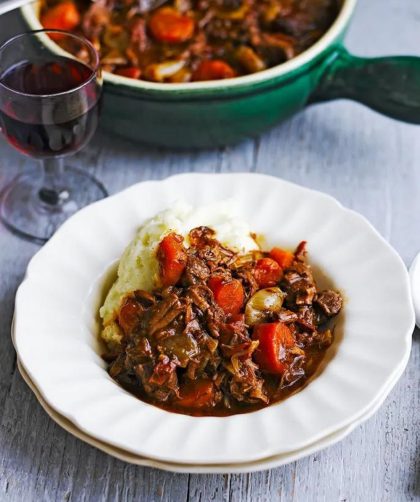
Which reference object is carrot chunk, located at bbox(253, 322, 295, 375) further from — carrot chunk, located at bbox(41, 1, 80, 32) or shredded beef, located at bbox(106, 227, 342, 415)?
carrot chunk, located at bbox(41, 1, 80, 32)

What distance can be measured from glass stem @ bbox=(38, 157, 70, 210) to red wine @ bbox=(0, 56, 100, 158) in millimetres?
397

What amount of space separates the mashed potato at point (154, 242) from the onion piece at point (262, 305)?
0.23m

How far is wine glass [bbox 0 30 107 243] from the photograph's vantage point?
3.41 meters

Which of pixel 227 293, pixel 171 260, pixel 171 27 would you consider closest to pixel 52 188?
pixel 171 27

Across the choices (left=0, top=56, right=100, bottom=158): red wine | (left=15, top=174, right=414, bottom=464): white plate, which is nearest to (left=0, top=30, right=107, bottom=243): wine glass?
(left=0, top=56, right=100, bottom=158): red wine

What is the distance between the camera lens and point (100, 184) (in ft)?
13.5

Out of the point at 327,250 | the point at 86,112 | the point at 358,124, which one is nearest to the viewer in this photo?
the point at 327,250

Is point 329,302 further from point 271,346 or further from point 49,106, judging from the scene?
point 49,106

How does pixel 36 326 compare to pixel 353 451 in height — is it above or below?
above

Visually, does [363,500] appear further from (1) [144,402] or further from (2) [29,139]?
(2) [29,139]

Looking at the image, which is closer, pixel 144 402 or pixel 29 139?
pixel 144 402

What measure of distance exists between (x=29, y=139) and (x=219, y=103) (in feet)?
2.83

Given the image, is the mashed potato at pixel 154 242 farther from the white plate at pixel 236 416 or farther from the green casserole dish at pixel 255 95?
the green casserole dish at pixel 255 95

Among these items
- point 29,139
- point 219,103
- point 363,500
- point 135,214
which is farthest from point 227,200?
point 363,500
